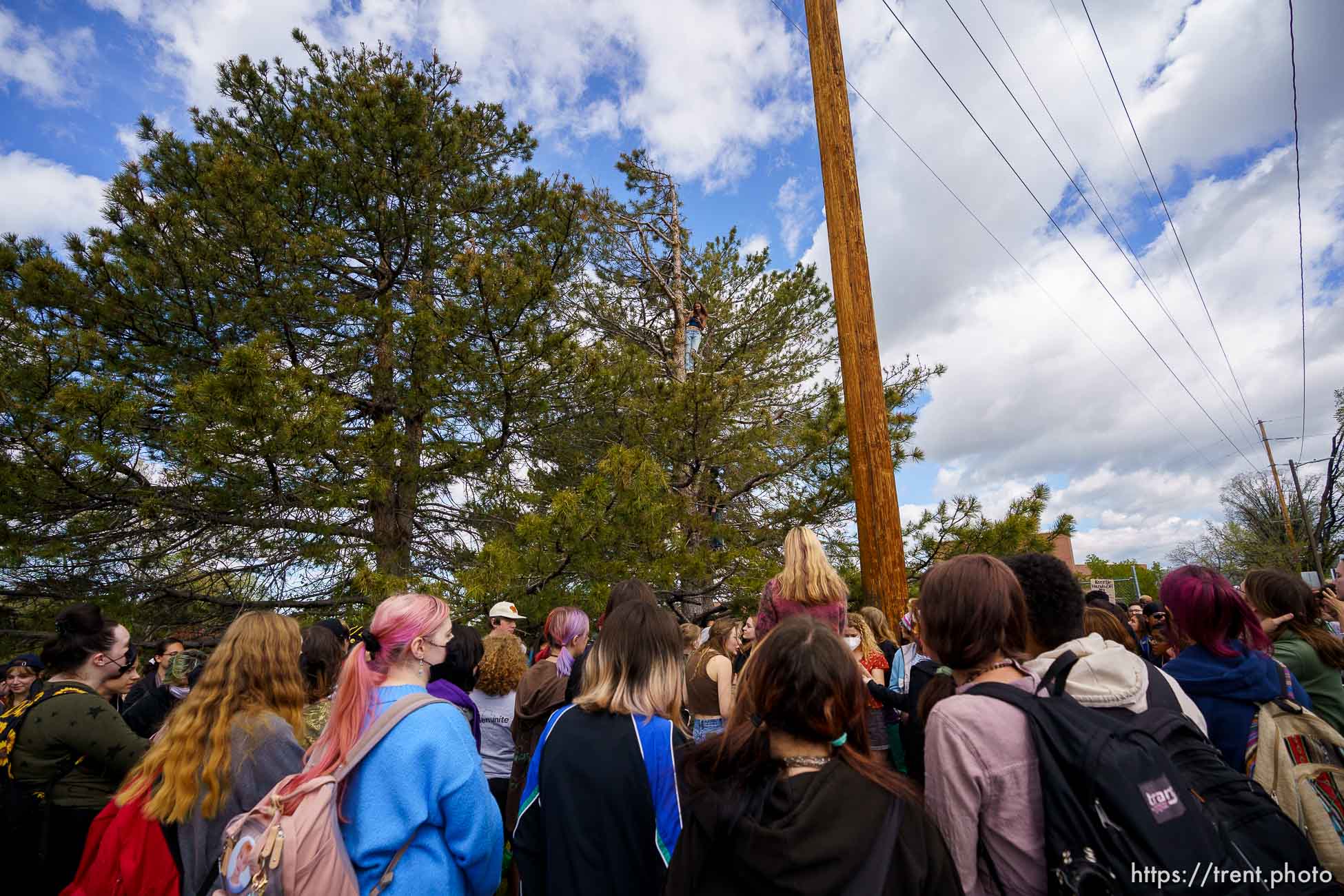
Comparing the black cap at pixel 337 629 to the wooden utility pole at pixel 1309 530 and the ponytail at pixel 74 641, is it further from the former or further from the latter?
the wooden utility pole at pixel 1309 530

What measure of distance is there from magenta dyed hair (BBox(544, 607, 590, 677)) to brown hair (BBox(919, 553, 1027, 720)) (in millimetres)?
2752

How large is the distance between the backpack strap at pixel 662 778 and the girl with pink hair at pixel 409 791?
1.57ft

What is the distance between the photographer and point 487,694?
421cm

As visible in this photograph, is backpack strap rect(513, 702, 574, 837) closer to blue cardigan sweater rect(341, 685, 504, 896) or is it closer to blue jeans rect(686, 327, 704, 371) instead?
blue cardigan sweater rect(341, 685, 504, 896)

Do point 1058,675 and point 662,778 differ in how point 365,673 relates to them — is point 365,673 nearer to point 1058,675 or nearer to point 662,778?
point 662,778

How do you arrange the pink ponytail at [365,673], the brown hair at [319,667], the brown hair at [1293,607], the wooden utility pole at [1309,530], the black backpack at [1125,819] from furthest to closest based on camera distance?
the wooden utility pole at [1309,530] < the brown hair at [319,667] < the brown hair at [1293,607] < the pink ponytail at [365,673] < the black backpack at [1125,819]

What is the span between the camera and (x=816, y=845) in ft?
4.42

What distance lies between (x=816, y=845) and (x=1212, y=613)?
1998 mm

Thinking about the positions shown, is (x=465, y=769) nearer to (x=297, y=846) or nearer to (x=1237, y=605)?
(x=297, y=846)

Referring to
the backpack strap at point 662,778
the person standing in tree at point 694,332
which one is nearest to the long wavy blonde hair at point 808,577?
the backpack strap at point 662,778

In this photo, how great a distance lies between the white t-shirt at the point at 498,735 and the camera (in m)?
4.18

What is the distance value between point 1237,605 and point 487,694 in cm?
394

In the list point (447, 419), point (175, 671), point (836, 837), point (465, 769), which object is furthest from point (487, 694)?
point (447, 419)

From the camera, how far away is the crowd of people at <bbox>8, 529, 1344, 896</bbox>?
1.41 metres
